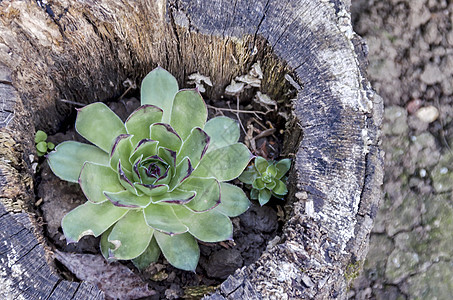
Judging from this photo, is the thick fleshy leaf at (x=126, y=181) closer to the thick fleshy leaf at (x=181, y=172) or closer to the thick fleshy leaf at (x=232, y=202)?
the thick fleshy leaf at (x=181, y=172)

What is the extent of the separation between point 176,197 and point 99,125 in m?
0.36

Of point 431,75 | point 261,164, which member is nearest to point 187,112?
point 261,164

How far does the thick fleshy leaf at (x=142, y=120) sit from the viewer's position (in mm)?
1403

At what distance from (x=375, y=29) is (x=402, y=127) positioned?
563 millimetres

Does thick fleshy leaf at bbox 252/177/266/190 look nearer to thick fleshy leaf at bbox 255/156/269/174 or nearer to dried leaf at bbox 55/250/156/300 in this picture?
thick fleshy leaf at bbox 255/156/269/174

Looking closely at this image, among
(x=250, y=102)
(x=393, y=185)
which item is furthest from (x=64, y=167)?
(x=393, y=185)

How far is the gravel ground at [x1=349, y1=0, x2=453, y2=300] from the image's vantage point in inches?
87.3

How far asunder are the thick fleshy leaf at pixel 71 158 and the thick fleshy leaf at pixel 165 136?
8.5 inches

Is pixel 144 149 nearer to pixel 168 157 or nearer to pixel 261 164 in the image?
pixel 168 157

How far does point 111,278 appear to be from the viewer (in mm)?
1583

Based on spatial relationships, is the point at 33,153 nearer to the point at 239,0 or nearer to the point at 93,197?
the point at 93,197

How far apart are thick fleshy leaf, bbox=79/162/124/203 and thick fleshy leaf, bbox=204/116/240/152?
13.4 inches

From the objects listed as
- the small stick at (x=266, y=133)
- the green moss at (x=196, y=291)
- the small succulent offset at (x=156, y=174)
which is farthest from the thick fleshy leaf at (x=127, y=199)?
the small stick at (x=266, y=133)

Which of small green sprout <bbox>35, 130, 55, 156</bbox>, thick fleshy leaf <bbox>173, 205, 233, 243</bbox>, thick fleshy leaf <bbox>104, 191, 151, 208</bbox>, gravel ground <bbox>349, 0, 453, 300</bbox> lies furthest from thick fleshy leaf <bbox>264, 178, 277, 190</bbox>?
gravel ground <bbox>349, 0, 453, 300</bbox>
